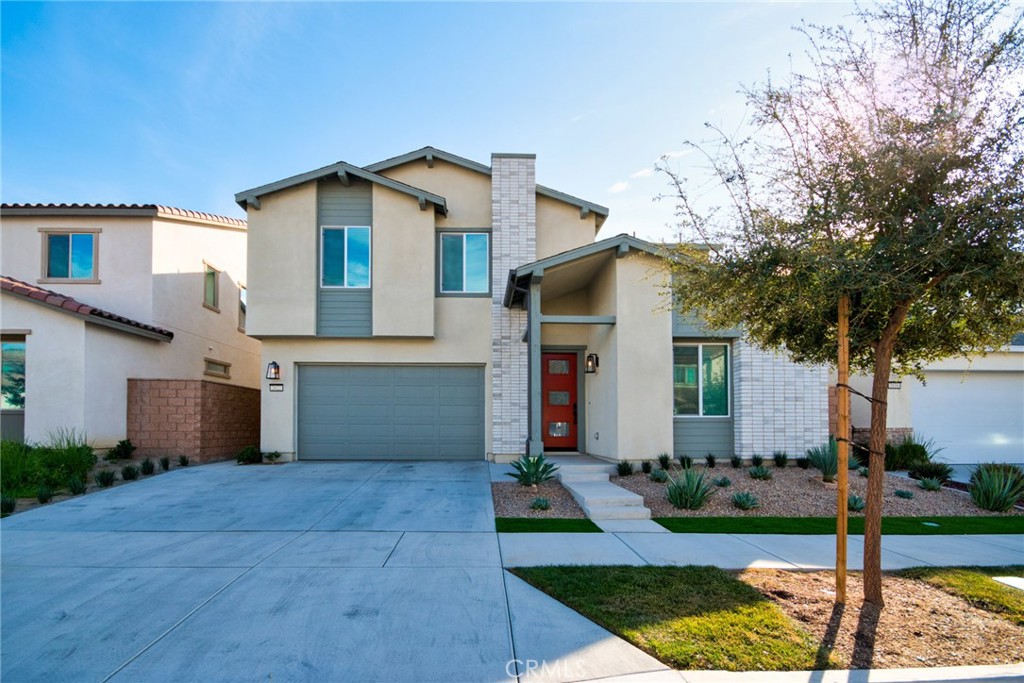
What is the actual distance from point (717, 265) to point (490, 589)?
3594 mm

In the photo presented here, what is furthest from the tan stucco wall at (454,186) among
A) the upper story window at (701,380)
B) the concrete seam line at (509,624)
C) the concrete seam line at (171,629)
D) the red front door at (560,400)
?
the concrete seam line at (171,629)

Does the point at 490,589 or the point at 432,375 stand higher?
the point at 432,375

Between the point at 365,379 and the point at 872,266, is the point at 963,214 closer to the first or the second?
the point at 872,266

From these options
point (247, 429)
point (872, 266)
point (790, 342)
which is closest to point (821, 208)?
point (872, 266)

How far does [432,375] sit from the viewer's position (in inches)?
572

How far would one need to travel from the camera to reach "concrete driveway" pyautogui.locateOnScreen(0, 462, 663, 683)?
4.01 meters

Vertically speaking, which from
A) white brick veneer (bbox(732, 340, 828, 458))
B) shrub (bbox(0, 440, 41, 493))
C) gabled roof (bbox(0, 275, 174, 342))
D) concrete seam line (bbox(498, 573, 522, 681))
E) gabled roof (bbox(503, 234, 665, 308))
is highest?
gabled roof (bbox(503, 234, 665, 308))

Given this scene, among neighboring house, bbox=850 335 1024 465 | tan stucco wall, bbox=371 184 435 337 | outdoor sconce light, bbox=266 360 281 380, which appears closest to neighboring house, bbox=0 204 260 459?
outdoor sconce light, bbox=266 360 281 380

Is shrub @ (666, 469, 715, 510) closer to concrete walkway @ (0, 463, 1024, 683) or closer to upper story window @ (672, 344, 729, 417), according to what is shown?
concrete walkway @ (0, 463, 1024, 683)

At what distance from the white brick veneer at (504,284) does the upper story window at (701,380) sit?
11.1 ft

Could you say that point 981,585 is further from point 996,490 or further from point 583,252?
point 583,252

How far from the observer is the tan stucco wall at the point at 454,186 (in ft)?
48.0

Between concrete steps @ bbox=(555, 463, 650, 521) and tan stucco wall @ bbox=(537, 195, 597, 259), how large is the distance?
6.05m

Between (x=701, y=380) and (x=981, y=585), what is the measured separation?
755 cm
